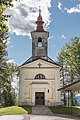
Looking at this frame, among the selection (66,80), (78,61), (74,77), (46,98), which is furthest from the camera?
(66,80)

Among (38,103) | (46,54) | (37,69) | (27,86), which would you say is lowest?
(38,103)

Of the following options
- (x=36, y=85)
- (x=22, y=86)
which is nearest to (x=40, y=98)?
(x=36, y=85)

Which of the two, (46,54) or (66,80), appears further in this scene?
(66,80)

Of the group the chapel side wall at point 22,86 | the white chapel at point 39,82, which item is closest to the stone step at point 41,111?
the white chapel at point 39,82

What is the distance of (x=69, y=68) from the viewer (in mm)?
47906

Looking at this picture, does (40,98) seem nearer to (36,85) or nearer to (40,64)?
(36,85)

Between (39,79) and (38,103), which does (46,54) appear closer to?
(39,79)

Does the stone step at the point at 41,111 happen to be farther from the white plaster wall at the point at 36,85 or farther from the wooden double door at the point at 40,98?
the wooden double door at the point at 40,98

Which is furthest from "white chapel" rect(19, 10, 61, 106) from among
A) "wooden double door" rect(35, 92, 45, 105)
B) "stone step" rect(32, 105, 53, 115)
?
"stone step" rect(32, 105, 53, 115)

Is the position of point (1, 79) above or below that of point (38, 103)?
above

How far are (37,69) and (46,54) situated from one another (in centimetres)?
455

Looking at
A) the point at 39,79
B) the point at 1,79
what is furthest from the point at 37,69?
the point at 1,79

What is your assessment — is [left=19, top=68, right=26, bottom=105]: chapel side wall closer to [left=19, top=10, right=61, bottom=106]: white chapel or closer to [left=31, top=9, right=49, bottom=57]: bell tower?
[left=19, top=10, right=61, bottom=106]: white chapel

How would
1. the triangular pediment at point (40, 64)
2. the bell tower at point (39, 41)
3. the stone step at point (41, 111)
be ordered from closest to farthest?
1. the stone step at point (41, 111)
2. the triangular pediment at point (40, 64)
3. the bell tower at point (39, 41)
